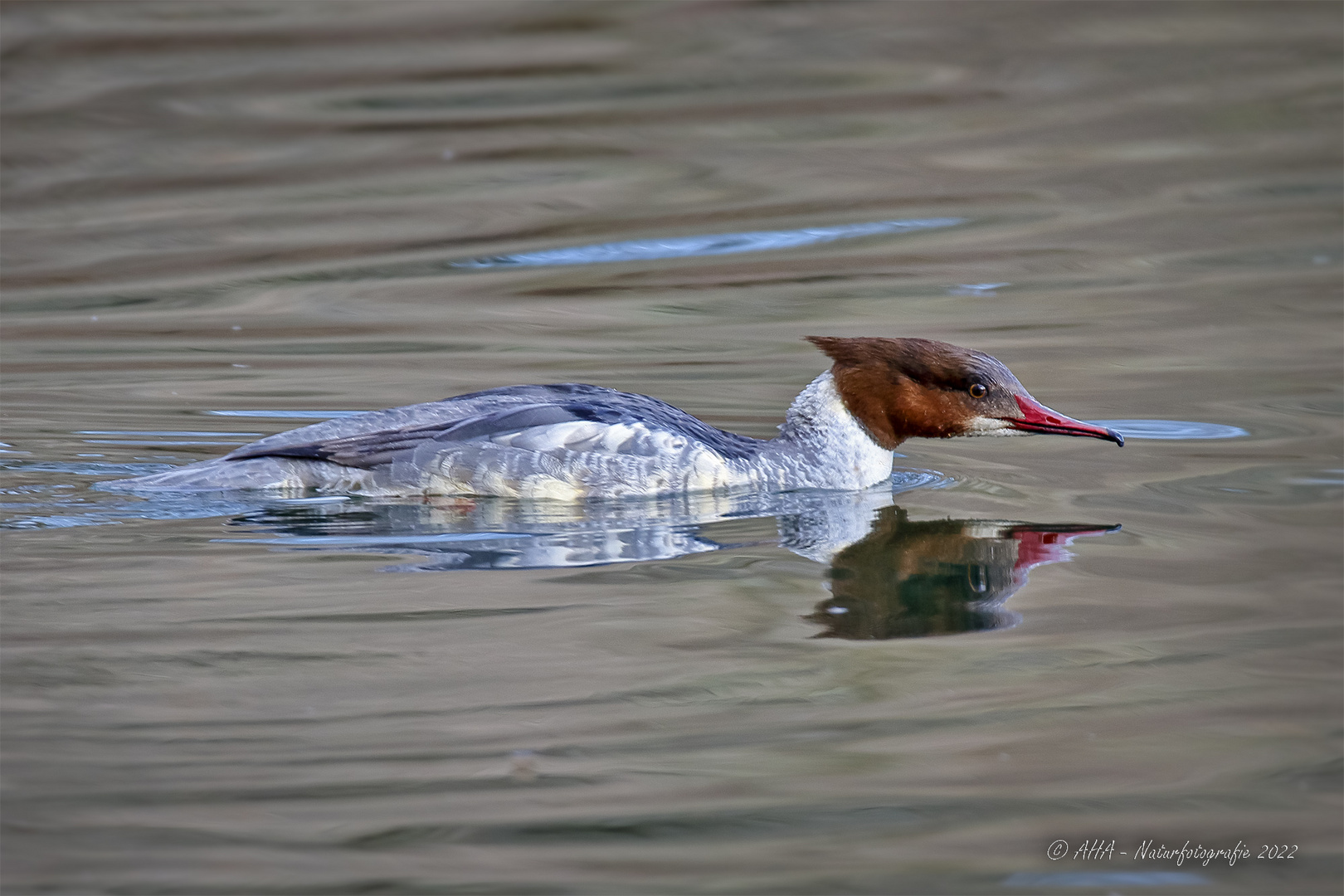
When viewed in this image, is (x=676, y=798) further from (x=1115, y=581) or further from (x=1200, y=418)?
(x=1200, y=418)

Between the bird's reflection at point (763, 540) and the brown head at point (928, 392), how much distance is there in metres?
0.41

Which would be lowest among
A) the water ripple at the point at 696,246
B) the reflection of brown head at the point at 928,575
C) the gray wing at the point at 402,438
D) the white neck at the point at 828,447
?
the reflection of brown head at the point at 928,575

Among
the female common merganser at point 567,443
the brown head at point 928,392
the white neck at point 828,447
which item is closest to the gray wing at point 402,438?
the female common merganser at point 567,443

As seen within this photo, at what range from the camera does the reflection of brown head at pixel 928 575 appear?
5.79 meters

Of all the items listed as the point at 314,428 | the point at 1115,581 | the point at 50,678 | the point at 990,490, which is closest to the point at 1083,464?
the point at 990,490

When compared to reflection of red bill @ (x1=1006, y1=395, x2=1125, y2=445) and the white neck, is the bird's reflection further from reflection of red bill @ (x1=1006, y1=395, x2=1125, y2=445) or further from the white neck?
reflection of red bill @ (x1=1006, y1=395, x2=1125, y2=445)

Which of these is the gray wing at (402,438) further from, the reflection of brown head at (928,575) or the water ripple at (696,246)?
the water ripple at (696,246)

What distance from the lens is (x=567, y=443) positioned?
714 centimetres

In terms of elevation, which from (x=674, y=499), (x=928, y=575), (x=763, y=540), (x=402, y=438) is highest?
(x=402, y=438)

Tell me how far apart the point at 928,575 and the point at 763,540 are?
738 millimetres

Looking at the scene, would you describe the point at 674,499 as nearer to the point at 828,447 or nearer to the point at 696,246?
the point at 828,447

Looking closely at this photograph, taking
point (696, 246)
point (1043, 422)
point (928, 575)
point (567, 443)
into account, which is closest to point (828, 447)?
point (1043, 422)

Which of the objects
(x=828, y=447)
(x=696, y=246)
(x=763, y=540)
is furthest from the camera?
(x=696, y=246)

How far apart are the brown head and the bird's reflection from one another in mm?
406
